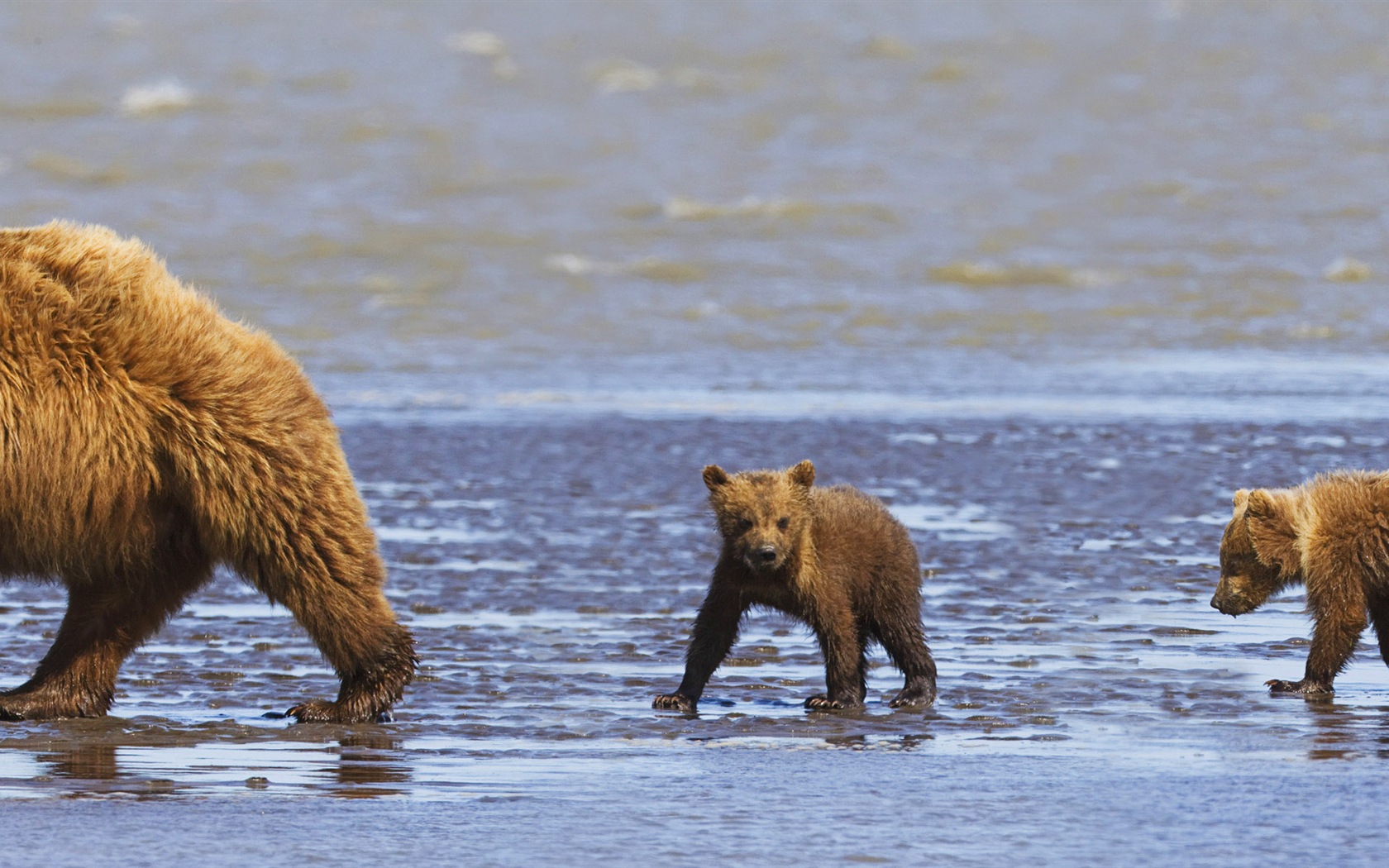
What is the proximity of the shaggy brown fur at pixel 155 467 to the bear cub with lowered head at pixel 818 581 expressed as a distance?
1.17 metres

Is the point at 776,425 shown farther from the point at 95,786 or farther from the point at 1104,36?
the point at 1104,36

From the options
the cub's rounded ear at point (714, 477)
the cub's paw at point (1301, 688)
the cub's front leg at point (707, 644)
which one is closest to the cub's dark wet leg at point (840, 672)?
the cub's front leg at point (707, 644)

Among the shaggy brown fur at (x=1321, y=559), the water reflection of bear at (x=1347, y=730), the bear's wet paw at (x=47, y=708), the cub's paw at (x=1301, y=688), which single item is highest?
the shaggy brown fur at (x=1321, y=559)

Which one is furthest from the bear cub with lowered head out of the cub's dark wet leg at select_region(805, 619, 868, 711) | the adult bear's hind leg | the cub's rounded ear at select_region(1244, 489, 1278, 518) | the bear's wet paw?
the bear's wet paw

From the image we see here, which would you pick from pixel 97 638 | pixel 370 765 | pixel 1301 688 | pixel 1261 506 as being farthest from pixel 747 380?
pixel 370 765

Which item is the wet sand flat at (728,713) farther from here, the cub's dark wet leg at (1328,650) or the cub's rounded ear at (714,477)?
→ the cub's rounded ear at (714,477)

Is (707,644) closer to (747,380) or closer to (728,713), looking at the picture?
(728,713)

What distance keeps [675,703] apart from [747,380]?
11.7 meters

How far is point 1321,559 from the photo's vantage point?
7848mm

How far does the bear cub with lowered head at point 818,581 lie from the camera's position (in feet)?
24.5

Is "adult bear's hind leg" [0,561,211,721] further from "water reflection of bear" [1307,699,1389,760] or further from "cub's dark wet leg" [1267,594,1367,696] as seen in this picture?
"cub's dark wet leg" [1267,594,1367,696]

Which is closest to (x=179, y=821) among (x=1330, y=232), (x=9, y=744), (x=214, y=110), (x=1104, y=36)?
(x=9, y=744)

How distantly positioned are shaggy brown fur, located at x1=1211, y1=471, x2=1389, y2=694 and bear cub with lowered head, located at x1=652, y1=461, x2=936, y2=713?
1.22m

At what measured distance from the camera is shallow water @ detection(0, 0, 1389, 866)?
18.5 ft
